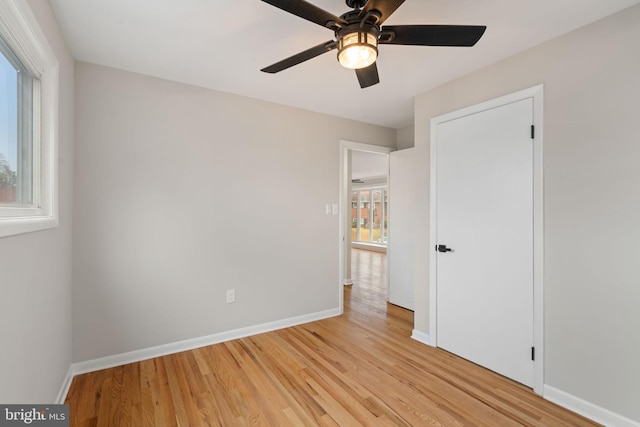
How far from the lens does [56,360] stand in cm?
183

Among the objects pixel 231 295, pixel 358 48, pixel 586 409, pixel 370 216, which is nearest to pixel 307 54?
pixel 358 48

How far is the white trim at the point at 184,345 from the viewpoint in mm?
2307

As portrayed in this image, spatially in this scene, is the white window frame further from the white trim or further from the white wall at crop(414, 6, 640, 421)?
the white wall at crop(414, 6, 640, 421)

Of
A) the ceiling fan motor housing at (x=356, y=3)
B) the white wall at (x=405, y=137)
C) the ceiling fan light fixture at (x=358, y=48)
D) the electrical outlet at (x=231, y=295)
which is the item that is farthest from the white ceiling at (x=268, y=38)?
the electrical outlet at (x=231, y=295)

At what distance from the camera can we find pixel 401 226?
3891 mm

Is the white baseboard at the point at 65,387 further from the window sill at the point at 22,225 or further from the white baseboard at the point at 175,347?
the window sill at the point at 22,225

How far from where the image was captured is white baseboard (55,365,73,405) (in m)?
1.88

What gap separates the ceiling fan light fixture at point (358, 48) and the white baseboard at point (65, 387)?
266cm

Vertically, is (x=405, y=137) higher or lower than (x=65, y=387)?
higher

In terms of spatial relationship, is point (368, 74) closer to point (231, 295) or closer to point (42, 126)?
point (42, 126)

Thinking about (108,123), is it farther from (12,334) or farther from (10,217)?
(12,334)

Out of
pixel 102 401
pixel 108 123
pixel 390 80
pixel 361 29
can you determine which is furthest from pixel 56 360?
pixel 390 80

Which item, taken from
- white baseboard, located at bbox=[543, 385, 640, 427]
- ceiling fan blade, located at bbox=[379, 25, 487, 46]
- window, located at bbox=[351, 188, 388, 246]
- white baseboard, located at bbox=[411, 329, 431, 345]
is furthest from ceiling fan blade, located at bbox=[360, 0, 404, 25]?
window, located at bbox=[351, 188, 388, 246]

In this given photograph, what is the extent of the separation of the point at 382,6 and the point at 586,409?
102 inches
